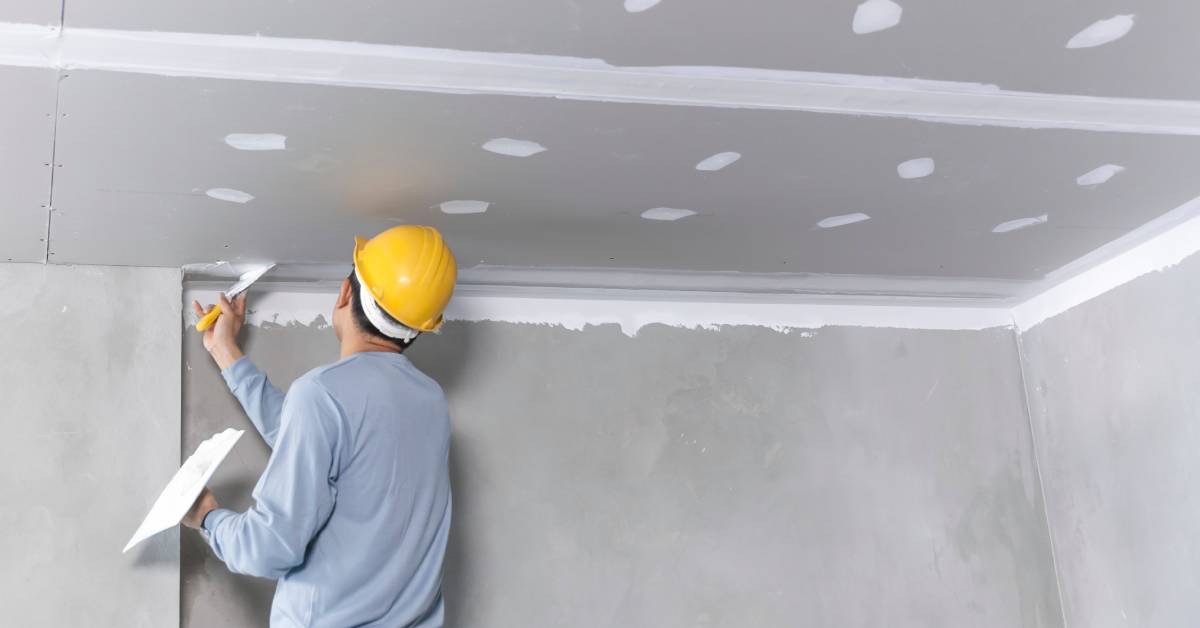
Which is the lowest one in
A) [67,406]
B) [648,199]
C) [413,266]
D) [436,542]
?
[436,542]

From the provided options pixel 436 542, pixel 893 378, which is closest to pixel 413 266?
pixel 436 542

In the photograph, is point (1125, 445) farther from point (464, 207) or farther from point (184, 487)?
point (184, 487)

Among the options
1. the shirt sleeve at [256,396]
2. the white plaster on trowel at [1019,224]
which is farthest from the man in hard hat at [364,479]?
the white plaster on trowel at [1019,224]

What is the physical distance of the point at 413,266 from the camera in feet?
8.27

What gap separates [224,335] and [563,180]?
1034 millimetres

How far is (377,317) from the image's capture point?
255 cm

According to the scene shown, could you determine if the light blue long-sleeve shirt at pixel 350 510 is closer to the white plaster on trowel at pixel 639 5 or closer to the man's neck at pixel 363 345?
the man's neck at pixel 363 345

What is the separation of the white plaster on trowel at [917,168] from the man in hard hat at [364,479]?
3.67 feet

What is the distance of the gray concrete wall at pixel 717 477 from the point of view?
3.12m

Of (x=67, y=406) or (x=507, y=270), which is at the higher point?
(x=507, y=270)

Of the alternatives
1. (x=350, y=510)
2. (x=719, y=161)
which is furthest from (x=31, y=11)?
(x=719, y=161)

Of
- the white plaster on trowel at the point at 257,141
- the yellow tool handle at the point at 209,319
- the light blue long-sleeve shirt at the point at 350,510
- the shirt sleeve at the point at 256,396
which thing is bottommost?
the light blue long-sleeve shirt at the point at 350,510

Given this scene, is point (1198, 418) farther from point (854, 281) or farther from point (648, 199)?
point (648, 199)

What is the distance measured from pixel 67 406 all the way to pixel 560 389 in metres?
1.34
